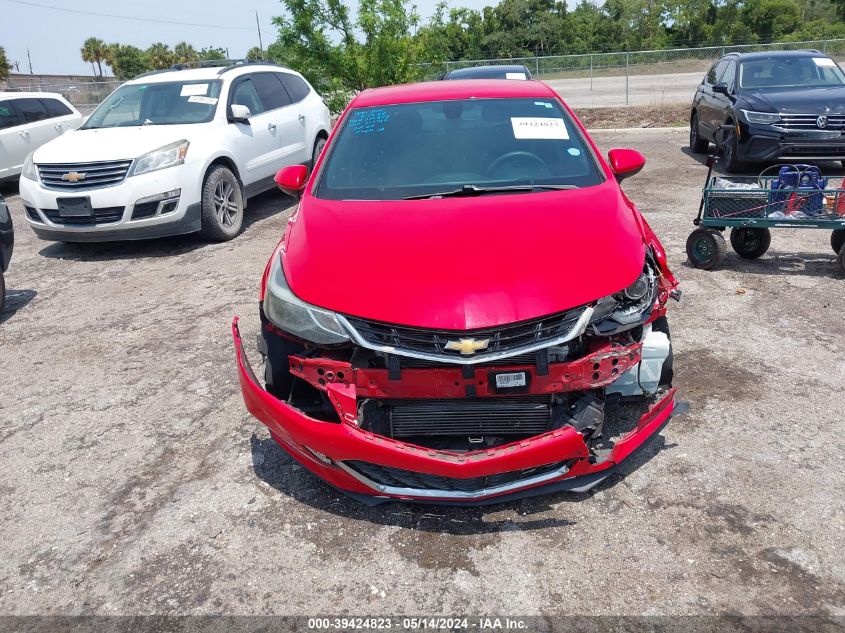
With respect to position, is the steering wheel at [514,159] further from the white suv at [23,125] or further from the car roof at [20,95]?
the car roof at [20,95]

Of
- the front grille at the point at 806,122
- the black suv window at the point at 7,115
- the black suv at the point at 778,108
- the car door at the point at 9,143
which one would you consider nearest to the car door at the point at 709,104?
the black suv at the point at 778,108

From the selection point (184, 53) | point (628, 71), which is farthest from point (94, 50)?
point (628, 71)

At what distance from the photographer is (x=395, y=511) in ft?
10.3

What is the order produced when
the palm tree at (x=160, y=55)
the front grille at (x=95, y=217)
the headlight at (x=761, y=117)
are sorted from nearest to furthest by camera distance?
the front grille at (x=95, y=217)
the headlight at (x=761, y=117)
the palm tree at (x=160, y=55)

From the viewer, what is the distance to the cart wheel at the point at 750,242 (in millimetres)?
6230

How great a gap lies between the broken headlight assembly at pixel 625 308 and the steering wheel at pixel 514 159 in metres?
1.15

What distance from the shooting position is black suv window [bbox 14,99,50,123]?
12.5 metres

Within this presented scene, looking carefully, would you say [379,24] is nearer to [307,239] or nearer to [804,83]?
[804,83]

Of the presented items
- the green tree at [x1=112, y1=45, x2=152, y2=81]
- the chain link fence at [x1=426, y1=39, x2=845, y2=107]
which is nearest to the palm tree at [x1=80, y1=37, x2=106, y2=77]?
the green tree at [x1=112, y1=45, x2=152, y2=81]

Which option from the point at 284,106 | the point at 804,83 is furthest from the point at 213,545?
→ the point at 804,83

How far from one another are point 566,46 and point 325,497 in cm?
5375

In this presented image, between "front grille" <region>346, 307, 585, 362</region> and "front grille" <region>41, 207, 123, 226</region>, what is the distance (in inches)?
216

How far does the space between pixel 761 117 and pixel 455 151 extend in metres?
7.15

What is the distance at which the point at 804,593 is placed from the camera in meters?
2.55
